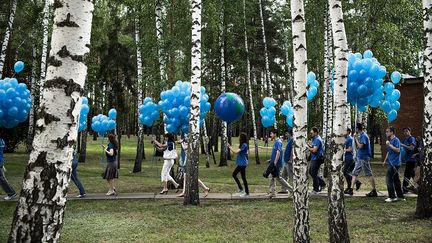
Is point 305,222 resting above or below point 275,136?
below

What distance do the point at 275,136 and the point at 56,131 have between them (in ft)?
28.4

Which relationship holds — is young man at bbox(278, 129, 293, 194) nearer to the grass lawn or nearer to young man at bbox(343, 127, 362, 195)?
the grass lawn

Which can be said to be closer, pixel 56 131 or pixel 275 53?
pixel 56 131

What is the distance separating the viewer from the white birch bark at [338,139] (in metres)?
5.77

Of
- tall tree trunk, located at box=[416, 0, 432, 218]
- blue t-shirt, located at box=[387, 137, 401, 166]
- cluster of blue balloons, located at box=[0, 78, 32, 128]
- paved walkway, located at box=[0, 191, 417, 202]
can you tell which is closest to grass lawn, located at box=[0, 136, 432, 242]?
tall tree trunk, located at box=[416, 0, 432, 218]

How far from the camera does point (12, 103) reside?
466 inches

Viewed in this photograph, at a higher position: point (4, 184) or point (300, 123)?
point (300, 123)

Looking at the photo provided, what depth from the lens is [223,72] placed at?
22.4m

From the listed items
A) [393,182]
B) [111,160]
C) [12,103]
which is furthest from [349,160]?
[12,103]

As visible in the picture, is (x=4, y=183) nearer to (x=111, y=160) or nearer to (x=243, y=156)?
(x=111, y=160)

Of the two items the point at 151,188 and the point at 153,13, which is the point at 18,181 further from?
the point at 153,13

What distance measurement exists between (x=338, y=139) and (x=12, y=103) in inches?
392

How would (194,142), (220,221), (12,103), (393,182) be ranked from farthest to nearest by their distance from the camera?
(12,103)
(393,182)
(194,142)
(220,221)

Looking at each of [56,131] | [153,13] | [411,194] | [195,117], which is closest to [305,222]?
[56,131]
